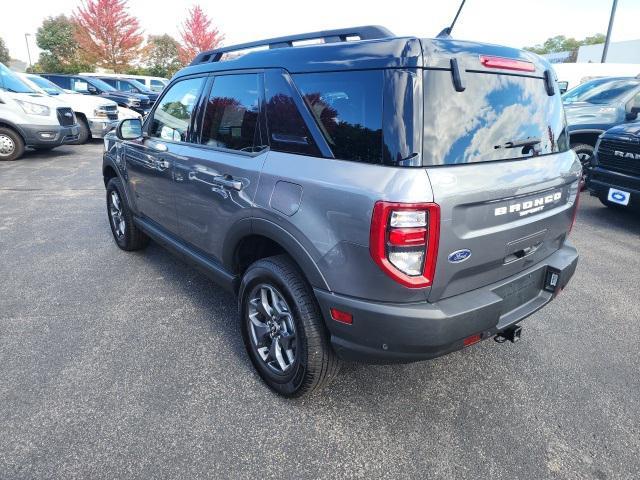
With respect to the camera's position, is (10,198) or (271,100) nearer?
(271,100)

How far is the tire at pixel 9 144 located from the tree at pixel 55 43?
89.6ft

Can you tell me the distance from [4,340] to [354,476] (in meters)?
2.51

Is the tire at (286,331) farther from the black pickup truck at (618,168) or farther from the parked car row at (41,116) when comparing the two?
the parked car row at (41,116)

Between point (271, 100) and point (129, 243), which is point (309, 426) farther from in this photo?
point (129, 243)

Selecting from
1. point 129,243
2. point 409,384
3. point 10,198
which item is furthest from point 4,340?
point 10,198

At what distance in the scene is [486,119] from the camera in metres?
2.03

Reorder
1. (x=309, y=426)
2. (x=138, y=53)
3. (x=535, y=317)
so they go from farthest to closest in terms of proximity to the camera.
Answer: (x=138, y=53) < (x=535, y=317) < (x=309, y=426)

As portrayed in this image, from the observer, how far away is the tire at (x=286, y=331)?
2168 millimetres

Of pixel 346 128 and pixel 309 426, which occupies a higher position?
pixel 346 128

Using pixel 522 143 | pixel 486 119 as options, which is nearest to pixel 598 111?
pixel 522 143

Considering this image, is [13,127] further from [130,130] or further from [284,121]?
[284,121]

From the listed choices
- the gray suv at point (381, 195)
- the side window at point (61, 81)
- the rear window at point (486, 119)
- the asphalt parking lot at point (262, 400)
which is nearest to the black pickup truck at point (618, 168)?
the asphalt parking lot at point (262, 400)

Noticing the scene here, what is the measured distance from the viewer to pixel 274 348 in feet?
8.13

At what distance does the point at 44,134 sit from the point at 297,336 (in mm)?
9782
